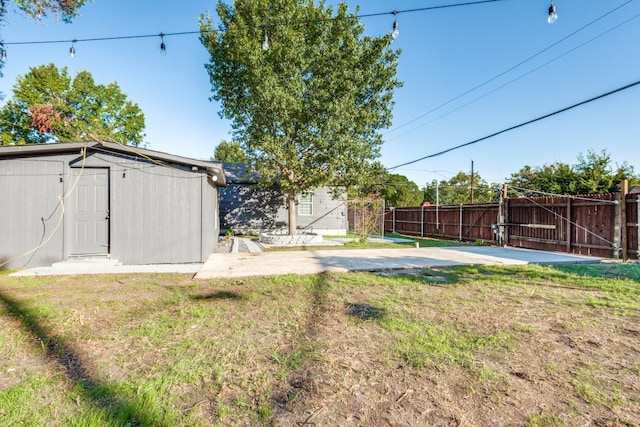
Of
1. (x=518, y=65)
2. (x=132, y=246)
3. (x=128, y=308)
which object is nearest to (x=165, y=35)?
(x=132, y=246)

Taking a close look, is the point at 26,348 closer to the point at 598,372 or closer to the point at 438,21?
the point at 598,372

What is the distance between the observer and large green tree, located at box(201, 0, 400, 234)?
37.7ft

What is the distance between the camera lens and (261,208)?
53.4 ft

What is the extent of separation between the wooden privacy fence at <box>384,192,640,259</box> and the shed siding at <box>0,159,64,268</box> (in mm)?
13551

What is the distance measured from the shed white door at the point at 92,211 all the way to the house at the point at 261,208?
27.1 feet

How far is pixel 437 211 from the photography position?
632 inches

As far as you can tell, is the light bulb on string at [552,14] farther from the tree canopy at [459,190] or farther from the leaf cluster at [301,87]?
the tree canopy at [459,190]

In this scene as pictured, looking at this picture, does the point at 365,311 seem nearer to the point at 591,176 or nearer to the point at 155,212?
the point at 155,212

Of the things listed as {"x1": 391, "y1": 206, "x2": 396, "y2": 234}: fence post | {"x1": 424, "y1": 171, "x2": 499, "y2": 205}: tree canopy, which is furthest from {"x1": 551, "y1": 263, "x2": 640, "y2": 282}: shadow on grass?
{"x1": 424, "y1": 171, "x2": 499, "y2": 205}: tree canopy

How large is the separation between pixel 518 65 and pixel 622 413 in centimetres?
1196

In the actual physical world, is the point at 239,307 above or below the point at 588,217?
below

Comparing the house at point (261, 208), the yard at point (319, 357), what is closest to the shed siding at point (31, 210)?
the yard at point (319, 357)

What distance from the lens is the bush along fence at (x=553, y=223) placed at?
8.55 m

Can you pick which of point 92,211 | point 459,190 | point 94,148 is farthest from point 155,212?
point 459,190
